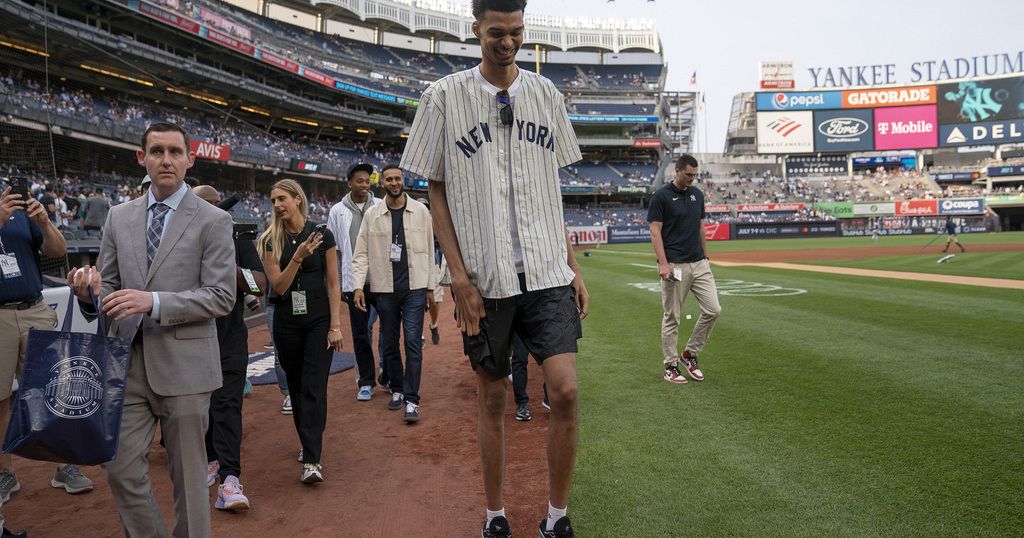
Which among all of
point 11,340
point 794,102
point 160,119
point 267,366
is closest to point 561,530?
point 11,340

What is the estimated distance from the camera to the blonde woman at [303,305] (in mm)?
4277

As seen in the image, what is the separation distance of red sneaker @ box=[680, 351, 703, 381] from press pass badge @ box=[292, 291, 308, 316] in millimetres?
3912

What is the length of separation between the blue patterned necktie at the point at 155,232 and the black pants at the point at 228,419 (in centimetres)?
138

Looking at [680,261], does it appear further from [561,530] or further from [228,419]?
[228,419]

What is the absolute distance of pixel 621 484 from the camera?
145 inches

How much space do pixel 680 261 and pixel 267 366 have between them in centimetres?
563

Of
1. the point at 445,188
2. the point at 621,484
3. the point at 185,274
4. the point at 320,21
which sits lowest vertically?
the point at 621,484

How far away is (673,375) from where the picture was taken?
6.20 m

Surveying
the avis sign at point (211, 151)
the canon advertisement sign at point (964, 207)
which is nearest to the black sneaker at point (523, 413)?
the avis sign at point (211, 151)

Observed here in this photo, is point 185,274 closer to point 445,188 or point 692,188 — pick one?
point 445,188

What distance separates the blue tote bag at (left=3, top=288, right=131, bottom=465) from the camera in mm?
2314

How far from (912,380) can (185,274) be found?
6.11 m

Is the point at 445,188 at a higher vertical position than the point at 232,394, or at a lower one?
higher

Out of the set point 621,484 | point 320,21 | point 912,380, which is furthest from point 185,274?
point 320,21
